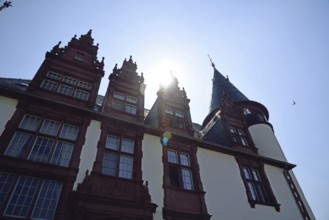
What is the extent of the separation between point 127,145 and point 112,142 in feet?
A: 2.53

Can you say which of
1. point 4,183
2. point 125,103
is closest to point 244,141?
point 125,103

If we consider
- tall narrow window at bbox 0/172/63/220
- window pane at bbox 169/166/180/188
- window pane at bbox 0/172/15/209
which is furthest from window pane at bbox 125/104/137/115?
window pane at bbox 0/172/15/209

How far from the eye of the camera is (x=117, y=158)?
10773mm

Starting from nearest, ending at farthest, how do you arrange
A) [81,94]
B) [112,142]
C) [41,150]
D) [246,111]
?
1. [41,150]
2. [112,142]
3. [81,94]
4. [246,111]

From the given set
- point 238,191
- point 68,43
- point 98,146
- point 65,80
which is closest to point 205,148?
point 238,191

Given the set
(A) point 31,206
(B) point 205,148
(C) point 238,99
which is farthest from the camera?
(C) point 238,99

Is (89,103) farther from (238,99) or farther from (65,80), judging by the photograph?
(238,99)

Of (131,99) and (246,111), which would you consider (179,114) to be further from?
(246,111)

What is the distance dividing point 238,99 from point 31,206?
17779 millimetres

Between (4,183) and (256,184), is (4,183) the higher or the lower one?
the lower one

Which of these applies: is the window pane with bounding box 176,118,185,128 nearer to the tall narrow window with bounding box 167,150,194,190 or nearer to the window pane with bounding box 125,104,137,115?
the tall narrow window with bounding box 167,150,194,190

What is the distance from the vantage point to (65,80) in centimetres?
1262

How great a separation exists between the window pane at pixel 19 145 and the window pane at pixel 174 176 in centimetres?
662

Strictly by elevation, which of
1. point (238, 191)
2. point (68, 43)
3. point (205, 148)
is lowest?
point (238, 191)
